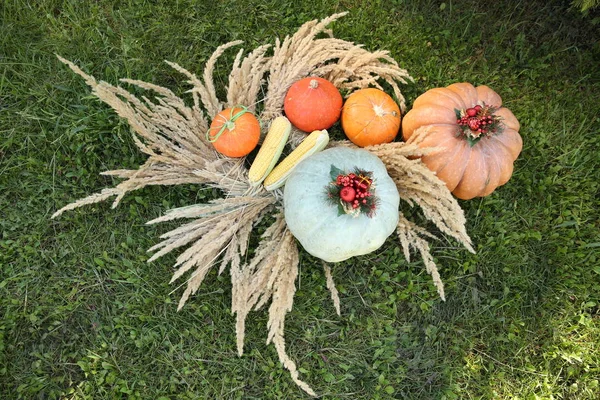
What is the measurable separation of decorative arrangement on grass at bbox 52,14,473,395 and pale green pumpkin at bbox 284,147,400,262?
12 mm

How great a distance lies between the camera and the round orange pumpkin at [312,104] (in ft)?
9.20

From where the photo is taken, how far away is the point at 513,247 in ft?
10.5

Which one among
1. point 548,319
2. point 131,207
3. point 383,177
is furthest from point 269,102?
point 548,319

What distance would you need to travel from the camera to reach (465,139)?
276cm

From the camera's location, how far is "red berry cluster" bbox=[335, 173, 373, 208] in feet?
7.53

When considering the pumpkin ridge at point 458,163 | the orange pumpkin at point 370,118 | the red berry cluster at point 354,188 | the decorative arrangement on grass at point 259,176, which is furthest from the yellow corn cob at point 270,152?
the pumpkin ridge at point 458,163

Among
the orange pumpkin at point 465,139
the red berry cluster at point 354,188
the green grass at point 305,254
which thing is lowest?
the green grass at point 305,254

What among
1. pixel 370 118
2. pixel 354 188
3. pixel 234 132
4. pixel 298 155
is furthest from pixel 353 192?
pixel 234 132

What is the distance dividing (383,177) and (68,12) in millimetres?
2547

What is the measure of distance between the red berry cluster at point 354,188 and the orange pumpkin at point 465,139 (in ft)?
2.01

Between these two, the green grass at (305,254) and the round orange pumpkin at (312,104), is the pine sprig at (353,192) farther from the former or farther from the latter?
the green grass at (305,254)

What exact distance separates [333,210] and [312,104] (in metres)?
0.74

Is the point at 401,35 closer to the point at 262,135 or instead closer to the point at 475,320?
the point at 262,135

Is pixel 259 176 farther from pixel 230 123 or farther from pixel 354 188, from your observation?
pixel 354 188
